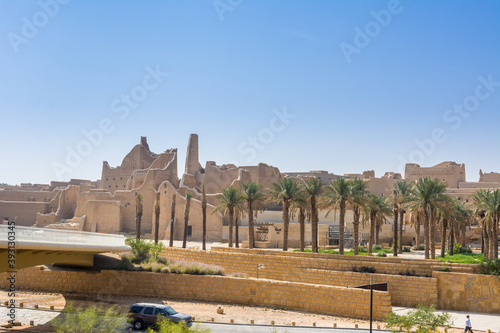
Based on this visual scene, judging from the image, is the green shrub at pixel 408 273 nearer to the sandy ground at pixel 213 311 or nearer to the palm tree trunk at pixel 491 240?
the sandy ground at pixel 213 311

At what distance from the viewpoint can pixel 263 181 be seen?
50.8 m

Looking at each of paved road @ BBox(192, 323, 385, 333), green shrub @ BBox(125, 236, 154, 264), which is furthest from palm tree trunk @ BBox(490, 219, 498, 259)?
green shrub @ BBox(125, 236, 154, 264)

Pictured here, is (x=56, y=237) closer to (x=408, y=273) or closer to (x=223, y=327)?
(x=223, y=327)

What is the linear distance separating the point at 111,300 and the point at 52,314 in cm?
373

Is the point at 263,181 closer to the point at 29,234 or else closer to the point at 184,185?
the point at 184,185

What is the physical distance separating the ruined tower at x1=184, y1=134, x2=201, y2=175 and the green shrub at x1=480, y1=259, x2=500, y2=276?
36.9 metres

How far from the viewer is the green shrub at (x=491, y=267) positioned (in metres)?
22.8

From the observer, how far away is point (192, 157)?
184ft

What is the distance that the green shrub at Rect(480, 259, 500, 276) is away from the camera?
74.8 ft

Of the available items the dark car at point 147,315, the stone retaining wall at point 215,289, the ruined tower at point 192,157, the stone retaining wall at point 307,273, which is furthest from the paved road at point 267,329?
the ruined tower at point 192,157

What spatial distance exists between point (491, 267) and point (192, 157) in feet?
126

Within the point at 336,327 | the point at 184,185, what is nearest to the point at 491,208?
the point at 336,327

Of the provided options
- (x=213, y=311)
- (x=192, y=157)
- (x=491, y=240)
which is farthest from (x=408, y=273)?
(x=192, y=157)

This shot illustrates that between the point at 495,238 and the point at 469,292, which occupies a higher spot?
the point at 495,238
